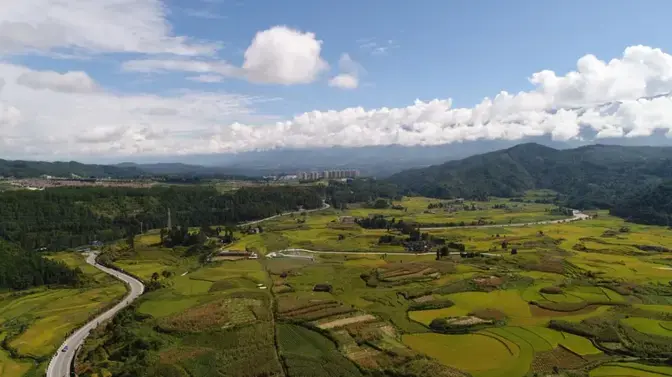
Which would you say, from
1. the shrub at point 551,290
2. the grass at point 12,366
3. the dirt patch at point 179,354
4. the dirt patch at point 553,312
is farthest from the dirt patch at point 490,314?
the grass at point 12,366

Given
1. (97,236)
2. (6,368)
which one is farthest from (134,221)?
(6,368)

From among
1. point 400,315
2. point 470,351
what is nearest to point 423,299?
point 400,315

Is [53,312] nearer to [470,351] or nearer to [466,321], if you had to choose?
[466,321]

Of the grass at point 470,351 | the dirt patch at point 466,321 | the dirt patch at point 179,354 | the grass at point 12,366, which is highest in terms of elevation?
the dirt patch at point 466,321

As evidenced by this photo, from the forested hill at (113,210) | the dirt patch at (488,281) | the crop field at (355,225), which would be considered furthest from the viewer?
the forested hill at (113,210)

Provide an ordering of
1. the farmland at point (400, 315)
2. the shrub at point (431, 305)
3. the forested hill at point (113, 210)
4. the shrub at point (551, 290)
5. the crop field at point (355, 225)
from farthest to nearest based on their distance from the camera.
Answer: the forested hill at point (113, 210) → the crop field at point (355, 225) → the shrub at point (551, 290) → the shrub at point (431, 305) → the farmland at point (400, 315)

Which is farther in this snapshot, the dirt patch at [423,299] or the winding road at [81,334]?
the dirt patch at [423,299]

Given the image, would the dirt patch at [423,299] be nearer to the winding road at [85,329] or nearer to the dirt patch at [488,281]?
the dirt patch at [488,281]
